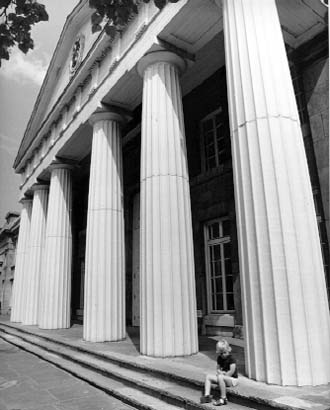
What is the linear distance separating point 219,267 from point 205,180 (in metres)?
2.66

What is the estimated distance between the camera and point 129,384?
19.7 feet

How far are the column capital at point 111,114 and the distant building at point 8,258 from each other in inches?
847

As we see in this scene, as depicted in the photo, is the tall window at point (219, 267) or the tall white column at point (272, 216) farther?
the tall window at point (219, 267)

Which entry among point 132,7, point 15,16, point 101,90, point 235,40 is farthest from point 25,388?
point 101,90

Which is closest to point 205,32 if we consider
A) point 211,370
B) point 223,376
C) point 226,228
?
point 226,228

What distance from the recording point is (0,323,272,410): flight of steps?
15.4 feet

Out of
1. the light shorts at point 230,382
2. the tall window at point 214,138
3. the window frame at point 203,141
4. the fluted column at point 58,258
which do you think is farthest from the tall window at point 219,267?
the fluted column at point 58,258

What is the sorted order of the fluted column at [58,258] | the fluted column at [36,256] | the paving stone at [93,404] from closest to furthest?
the paving stone at [93,404] < the fluted column at [58,258] < the fluted column at [36,256]

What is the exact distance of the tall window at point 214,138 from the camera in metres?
11.3

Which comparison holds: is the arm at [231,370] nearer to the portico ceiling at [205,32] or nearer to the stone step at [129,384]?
the stone step at [129,384]

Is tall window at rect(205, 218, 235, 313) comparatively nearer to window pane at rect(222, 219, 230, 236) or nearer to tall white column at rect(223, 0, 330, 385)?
window pane at rect(222, 219, 230, 236)

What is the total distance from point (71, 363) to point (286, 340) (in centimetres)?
552

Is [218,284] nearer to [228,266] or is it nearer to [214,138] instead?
[228,266]

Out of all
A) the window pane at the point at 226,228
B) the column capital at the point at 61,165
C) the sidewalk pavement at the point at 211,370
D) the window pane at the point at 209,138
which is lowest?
the sidewalk pavement at the point at 211,370
